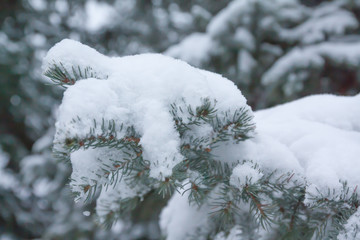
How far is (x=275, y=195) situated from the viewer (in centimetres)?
93

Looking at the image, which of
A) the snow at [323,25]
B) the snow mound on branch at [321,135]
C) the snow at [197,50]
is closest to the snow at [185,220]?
the snow mound on branch at [321,135]

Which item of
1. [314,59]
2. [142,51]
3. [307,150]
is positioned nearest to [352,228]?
[307,150]

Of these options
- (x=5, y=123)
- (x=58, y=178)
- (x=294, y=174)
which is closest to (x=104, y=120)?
(x=294, y=174)

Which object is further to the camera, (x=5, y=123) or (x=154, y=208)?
(x=5, y=123)

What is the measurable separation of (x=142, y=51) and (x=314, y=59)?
7.42ft

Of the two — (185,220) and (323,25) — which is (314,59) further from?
(185,220)

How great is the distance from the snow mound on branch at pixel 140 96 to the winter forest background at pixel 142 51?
0.23m

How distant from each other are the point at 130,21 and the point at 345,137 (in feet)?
13.3

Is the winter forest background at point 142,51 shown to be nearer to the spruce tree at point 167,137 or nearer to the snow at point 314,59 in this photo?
the snow at point 314,59

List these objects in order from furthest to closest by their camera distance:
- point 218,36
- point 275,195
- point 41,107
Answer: point 41,107, point 218,36, point 275,195

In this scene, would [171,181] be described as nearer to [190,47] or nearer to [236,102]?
[236,102]

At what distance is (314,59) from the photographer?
236 cm

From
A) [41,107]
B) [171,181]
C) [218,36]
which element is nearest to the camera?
[171,181]

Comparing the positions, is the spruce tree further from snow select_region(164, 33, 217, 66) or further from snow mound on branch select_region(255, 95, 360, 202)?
snow select_region(164, 33, 217, 66)
